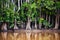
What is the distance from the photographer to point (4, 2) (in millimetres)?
4438

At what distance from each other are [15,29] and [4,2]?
71 cm

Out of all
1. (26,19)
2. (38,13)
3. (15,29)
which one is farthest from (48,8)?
(15,29)

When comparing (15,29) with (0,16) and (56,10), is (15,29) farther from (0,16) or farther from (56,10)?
(56,10)

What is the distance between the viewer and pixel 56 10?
4.60 m

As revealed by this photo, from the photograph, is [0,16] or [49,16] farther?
[49,16]

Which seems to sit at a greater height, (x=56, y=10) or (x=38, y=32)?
(x=56, y=10)

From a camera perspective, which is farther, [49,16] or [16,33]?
[49,16]

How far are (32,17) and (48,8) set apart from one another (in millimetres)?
441

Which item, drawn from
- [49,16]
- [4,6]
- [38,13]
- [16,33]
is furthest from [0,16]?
[49,16]

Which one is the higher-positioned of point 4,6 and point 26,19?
point 4,6

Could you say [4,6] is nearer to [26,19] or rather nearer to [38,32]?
[26,19]

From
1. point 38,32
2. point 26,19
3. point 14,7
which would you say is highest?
point 14,7

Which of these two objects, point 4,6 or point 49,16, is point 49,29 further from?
point 4,6

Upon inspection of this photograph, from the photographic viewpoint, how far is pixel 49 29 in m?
4.53
